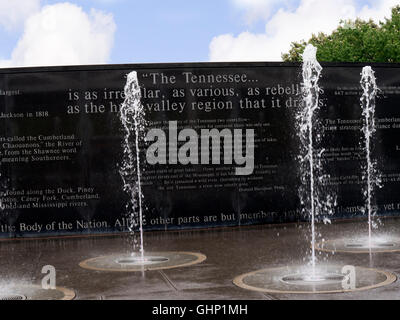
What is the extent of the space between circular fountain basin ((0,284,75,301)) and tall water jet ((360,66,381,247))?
7982 mm

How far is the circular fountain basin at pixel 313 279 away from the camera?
5930mm

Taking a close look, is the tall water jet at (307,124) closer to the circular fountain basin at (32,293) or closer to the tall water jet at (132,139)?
the tall water jet at (132,139)

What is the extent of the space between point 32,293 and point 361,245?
16.0 feet

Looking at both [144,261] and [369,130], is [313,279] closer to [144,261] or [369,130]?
[144,261]

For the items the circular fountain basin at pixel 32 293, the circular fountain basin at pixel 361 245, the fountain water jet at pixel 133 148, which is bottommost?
the circular fountain basin at pixel 32 293

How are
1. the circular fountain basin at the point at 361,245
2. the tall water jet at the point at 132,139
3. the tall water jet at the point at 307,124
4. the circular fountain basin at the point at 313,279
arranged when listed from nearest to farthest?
the circular fountain basin at the point at 313,279 < the circular fountain basin at the point at 361,245 < the tall water jet at the point at 132,139 < the tall water jet at the point at 307,124

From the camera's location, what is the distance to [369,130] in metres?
12.7

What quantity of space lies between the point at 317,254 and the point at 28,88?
637 cm

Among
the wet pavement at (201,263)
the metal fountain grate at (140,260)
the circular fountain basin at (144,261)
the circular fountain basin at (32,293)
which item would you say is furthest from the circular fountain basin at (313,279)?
the circular fountain basin at (32,293)

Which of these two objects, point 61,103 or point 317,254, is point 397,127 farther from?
point 61,103

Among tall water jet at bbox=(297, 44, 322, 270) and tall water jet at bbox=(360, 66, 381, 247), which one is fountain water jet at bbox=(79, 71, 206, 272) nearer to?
tall water jet at bbox=(297, 44, 322, 270)

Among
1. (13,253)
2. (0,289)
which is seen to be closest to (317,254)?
(0,289)

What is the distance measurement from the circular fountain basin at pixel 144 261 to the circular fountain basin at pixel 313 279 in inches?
51.3

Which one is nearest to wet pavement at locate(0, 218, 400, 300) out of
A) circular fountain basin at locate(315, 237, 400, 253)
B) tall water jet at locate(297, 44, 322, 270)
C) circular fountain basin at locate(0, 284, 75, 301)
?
circular fountain basin at locate(0, 284, 75, 301)
